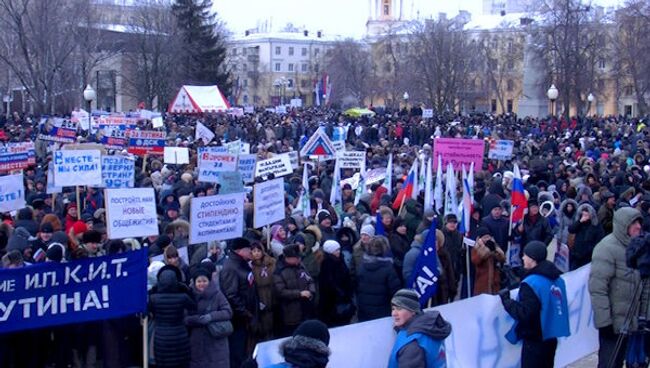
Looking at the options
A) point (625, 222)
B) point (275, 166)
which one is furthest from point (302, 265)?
point (275, 166)

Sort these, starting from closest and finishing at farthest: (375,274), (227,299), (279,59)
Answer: (227,299), (375,274), (279,59)

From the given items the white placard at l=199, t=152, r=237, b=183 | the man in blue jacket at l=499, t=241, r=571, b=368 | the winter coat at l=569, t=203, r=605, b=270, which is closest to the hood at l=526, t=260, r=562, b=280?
the man in blue jacket at l=499, t=241, r=571, b=368

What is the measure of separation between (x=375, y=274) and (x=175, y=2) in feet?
195

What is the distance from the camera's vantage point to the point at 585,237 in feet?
40.7

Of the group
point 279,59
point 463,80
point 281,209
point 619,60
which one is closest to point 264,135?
point 281,209

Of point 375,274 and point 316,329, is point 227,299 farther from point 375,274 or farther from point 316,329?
point 316,329

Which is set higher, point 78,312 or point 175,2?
point 175,2

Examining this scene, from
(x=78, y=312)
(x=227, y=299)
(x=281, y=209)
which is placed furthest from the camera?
(x=281, y=209)

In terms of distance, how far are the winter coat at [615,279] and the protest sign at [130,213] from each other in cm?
484

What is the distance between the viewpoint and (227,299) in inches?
343

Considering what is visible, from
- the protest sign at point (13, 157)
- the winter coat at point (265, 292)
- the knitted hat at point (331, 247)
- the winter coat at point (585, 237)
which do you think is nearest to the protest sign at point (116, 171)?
the protest sign at point (13, 157)

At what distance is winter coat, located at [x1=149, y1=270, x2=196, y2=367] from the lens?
798cm

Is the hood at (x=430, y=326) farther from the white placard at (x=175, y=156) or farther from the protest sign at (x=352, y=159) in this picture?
the white placard at (x=175, y=156)

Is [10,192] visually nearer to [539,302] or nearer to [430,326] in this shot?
[539,302]
